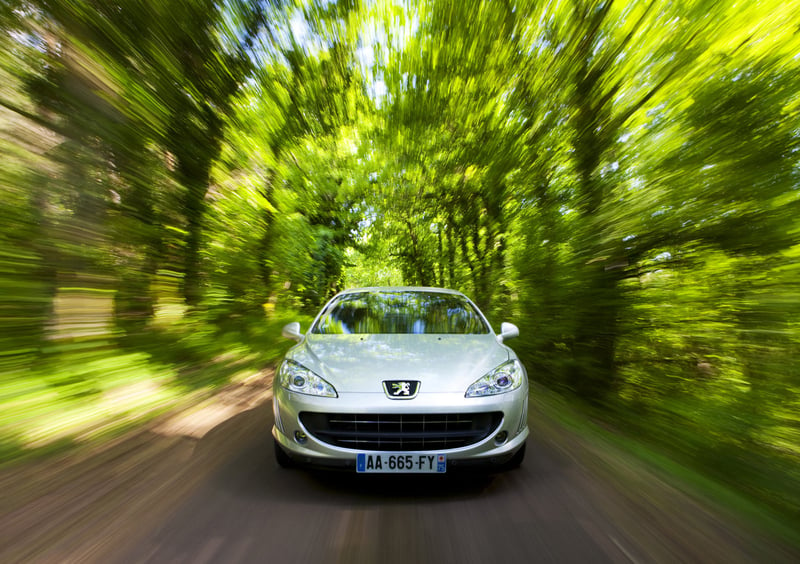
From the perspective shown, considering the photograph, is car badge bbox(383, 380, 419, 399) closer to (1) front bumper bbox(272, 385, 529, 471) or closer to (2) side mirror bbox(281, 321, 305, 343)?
(1) front bumper bbox(272, 385, 529, 471)

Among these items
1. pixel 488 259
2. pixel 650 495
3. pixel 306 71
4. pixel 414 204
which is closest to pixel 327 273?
pixel 414 204

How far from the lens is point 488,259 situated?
1327cm

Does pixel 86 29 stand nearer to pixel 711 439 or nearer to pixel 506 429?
pixel 506 429

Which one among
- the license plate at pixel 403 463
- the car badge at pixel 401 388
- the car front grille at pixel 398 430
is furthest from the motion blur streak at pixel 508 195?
the car badge at pixel 401 388

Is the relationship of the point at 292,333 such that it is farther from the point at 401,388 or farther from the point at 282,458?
the point at 401,388

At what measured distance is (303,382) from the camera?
2795mm

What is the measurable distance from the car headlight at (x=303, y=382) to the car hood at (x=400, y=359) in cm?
4

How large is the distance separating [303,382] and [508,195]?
26.0 feet

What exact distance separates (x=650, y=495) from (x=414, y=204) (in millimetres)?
14892

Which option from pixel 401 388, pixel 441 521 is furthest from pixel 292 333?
pixel 441 521

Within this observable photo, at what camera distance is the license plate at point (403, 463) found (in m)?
2.46

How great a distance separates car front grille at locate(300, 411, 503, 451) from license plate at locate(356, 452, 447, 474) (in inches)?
2.4

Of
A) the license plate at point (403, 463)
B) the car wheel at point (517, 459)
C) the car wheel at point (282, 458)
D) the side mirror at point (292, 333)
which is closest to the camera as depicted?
the license plate at point (403, 463)

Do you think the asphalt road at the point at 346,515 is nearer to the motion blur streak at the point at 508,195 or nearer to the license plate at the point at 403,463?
the license plate at the point at 403,463
